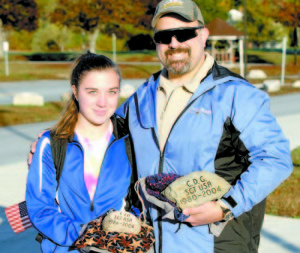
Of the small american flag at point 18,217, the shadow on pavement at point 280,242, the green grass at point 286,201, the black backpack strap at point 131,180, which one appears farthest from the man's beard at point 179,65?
the green grass at point 286,201

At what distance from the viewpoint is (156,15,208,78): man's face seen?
2.83 m

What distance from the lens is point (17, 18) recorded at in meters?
58.2

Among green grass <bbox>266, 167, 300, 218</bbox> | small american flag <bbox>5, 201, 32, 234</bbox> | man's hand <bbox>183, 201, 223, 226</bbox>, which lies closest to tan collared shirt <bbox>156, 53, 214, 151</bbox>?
man's hand <bbox>183, 201, 223, 226</bbox>

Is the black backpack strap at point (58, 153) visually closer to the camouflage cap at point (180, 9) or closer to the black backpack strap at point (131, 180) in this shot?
the black backpack strap at point (131, 180)

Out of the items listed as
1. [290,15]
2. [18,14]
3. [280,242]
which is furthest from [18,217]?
[18,14]

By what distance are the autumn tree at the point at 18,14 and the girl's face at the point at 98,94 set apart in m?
56.2

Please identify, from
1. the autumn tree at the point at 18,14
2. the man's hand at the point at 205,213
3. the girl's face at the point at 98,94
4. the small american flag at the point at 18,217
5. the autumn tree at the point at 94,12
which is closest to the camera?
the man's hand at the point at 205,213

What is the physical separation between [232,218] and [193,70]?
29.5 inches

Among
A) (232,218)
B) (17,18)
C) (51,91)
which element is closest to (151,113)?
(232,218)

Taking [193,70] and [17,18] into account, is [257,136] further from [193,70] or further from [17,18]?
[17,18]

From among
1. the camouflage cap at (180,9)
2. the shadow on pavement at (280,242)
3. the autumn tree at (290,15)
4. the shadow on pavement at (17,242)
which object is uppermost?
the camouflage cap at (180,9)

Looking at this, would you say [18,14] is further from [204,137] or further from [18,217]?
[204,137]

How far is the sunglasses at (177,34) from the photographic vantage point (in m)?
2.81

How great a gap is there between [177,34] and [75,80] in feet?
1.90
